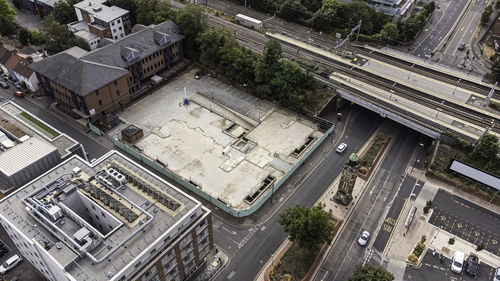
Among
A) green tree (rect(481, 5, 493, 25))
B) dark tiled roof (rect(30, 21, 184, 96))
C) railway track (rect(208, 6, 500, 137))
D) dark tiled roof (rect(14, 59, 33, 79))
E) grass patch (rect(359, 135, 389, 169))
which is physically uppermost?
green tree (rect(481, 5, 493, 25))

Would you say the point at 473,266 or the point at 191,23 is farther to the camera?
the point at 191,23

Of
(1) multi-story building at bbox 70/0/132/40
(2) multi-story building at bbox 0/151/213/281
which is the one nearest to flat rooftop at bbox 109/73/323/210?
(2) multi-story building at bbox 0/151/213/281

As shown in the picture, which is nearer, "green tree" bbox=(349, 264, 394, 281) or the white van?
"green tree" bbox=(349, 264, 394, 281)

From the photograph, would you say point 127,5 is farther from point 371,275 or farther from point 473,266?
point 473,266

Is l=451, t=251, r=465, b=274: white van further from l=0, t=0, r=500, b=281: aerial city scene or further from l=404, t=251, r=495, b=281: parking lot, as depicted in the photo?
l=404, t=251, r=495, b=281: parking lot

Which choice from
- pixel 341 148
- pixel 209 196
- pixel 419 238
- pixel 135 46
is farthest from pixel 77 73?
pixel 419 238

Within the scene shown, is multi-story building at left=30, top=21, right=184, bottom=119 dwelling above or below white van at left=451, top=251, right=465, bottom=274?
above
